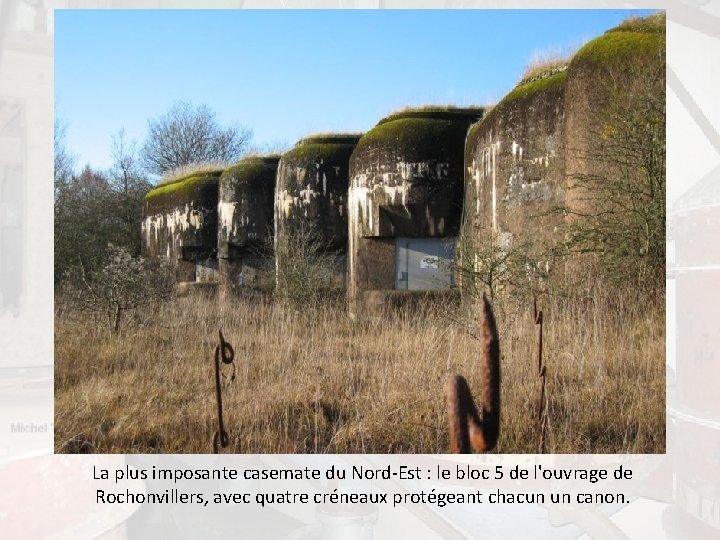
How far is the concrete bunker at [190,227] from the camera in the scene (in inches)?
469

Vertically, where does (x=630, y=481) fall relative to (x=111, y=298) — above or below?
below

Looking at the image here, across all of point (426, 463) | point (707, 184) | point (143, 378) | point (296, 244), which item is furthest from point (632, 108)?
point (296, 244)

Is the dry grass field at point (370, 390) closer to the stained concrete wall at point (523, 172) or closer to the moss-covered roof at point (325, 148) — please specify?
the stained concrete wall at point (523, 172)

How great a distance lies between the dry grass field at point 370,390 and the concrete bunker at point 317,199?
10.5 feet

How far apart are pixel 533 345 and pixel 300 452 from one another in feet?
6.32

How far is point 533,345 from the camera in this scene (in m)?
4.90

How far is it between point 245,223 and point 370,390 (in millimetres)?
7033

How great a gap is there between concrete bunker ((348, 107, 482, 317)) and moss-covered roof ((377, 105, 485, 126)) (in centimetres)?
1

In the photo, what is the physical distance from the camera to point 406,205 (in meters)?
8.27

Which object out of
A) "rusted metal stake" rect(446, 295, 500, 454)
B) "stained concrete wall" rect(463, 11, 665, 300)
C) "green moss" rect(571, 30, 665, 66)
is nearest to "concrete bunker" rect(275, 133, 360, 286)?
"stained concrete wall" rect(463, 11, 665, 300)

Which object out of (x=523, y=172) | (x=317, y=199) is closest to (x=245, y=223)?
(x=317, y=199)

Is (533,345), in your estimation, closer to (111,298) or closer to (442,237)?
(442,237)

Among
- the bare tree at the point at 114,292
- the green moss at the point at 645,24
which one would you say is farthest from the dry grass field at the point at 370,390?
the green moss at the point at 645,24

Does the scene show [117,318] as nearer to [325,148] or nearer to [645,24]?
[325,148]
